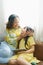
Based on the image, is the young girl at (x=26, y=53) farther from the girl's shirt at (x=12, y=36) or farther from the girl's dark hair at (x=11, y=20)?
the girl's dark hair at (x=11, y=20)

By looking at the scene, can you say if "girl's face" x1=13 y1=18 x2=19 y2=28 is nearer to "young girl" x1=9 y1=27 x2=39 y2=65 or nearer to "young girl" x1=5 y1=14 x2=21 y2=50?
"young girl" x1=5 y1=14 x2=21 y2=50

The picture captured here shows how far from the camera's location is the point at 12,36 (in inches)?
81.9

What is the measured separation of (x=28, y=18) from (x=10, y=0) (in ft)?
1.17

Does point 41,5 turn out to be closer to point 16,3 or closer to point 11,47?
point 16,3

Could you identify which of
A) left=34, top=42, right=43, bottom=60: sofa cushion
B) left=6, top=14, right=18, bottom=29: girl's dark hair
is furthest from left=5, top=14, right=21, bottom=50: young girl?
left=34, top=42, right=43, bottom=60: sofa cushion

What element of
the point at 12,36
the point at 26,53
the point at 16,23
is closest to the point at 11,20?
the point at 16,23

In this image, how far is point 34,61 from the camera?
72.9 inches

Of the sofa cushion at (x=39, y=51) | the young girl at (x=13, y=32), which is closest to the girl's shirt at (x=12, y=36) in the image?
the young girl at (x=13, y=32)

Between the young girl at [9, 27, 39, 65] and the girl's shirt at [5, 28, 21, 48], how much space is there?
70 mm

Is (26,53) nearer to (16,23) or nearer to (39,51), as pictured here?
(39,51)

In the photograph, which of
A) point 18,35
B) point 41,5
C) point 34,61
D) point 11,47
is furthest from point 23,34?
point 41,5

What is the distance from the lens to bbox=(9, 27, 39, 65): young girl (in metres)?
1.81

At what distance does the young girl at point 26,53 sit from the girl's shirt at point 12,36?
0.23 feet

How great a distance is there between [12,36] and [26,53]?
0.92ft
